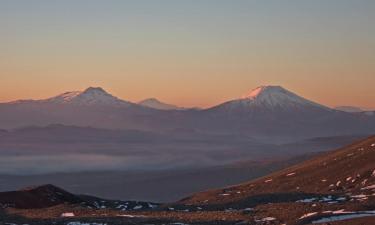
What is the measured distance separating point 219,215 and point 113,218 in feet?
32.9

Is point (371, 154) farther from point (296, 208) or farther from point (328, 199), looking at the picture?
point (296, 208)

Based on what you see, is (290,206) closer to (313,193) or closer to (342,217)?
(342,217)

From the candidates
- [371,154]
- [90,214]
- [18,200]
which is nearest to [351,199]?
[90,214]

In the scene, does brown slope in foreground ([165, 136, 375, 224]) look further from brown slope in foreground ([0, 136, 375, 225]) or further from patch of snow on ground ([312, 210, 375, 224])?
Answer: patch of snow on ground ([312, 210, 375, 224])

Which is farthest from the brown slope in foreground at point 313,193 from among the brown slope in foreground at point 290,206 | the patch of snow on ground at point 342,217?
the patch of snow on ground at point 342,217

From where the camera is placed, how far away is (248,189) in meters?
121

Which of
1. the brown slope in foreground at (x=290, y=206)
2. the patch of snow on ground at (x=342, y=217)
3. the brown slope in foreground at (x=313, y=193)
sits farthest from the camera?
the brown slope in foreground at (x=313, y=193)

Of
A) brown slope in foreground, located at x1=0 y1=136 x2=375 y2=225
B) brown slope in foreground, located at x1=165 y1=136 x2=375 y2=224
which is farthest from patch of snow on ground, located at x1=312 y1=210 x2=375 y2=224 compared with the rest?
brown slope in foreground, located at x1=165 y1=136 x2=375 y2=224

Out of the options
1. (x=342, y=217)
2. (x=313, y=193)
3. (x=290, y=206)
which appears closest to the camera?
(x=342, y=217)

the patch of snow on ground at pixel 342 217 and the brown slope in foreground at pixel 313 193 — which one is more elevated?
the brown slope in foreground at pixel 313 193

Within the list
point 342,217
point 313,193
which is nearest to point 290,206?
point 342,217

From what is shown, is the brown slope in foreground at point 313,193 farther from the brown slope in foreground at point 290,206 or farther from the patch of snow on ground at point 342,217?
the patch of snow on ground at point 342,217

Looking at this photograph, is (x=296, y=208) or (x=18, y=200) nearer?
(x=296, y=208)

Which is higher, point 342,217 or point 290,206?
point 290,206
